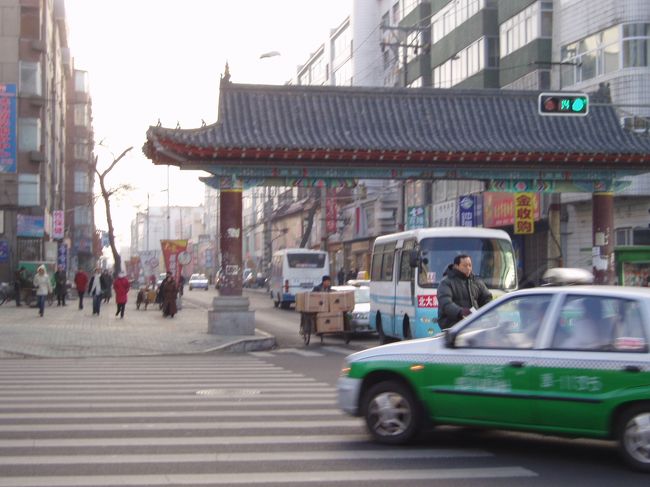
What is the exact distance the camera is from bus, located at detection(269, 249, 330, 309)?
168 feet

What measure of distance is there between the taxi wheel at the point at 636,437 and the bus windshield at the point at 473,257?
44.0ft

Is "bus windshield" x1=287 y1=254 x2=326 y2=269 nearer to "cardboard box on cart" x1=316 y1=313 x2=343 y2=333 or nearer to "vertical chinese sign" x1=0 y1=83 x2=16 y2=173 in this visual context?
"vertical chinese sign" x1=0 y1=83 x2=16 y2=173

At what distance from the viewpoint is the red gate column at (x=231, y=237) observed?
28.8 m

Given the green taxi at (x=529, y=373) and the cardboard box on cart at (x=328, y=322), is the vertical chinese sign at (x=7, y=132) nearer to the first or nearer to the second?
the cardboard box on cart at (x=328, y=322)

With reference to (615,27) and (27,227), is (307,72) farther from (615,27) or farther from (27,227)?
(615,27)

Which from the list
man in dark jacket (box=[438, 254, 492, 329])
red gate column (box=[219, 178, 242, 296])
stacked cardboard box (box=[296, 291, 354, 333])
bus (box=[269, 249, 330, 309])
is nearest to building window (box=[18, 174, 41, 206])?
bus (box=[269, 249, 330, 309])

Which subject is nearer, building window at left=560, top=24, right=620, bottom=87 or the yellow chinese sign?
building window at left=560, top=24, right=620, bottom=87

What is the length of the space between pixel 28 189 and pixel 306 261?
14.7m

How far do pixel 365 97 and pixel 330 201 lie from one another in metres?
41.7

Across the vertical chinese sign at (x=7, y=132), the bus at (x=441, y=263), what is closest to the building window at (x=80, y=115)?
the vertical chinese sign at (x=7, y=132)

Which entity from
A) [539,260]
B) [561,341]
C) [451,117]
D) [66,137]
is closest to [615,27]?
[451,117]

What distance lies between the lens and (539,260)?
46031 mm

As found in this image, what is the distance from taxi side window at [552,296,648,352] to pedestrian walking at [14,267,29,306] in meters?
39.9

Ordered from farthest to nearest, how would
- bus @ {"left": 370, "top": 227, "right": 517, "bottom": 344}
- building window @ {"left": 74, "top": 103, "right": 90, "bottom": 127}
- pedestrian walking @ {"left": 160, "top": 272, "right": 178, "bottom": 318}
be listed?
1. building window @ {"left": 74, "top": 103, "right": 90, "bottom": 127}
2. pedestrian walking @ {"left": 160, "top": 272, "right": 178, "bottom": 318}
3. bus @ {"left": 370, "top": 227, "right": 517, "bottom": 344}
